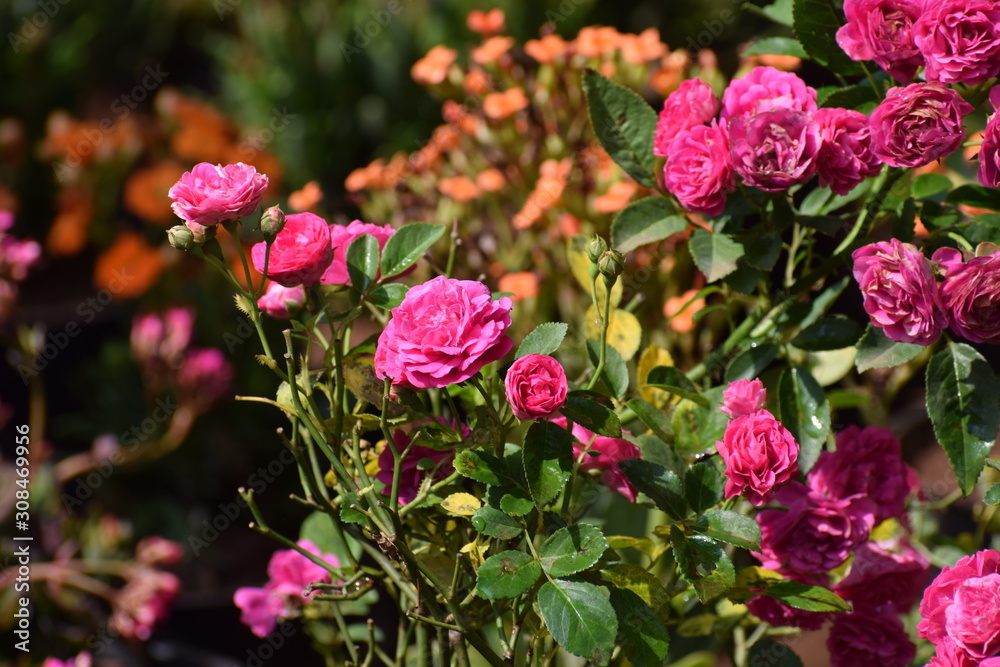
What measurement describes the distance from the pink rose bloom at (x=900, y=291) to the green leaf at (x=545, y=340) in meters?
0.18

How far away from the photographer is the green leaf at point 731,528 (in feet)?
1.68

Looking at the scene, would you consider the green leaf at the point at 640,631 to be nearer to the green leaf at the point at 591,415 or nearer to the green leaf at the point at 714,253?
the green leaf at the point at 591,415

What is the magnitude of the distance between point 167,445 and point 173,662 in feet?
1.35

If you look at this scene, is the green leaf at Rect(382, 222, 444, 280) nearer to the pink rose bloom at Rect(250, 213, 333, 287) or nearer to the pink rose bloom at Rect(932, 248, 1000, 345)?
the pink rose bloom at Rect(250, 213, 333, 287)

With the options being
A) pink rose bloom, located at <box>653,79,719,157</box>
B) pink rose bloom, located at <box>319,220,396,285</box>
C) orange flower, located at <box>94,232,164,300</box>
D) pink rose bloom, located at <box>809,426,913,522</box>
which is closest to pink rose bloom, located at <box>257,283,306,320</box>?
pink rose bloom, located at <box>319,220,396,285</box>

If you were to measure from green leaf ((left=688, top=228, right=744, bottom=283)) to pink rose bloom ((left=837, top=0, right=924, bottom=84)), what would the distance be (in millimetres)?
147

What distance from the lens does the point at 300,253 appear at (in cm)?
53

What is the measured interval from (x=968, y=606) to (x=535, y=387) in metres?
0.26

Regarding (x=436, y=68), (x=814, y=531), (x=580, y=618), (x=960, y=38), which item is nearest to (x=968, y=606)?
(x=814, y=531)

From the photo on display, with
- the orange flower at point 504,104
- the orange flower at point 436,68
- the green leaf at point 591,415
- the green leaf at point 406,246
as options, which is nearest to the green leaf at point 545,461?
the green leaf at point 591,415

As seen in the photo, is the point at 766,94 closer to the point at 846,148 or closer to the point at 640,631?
the point at 846,148

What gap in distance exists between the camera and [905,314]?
529mm

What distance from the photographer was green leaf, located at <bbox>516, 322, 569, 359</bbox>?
1.74ft

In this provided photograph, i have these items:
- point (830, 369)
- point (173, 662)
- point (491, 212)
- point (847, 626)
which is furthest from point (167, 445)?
point (847, 626)
